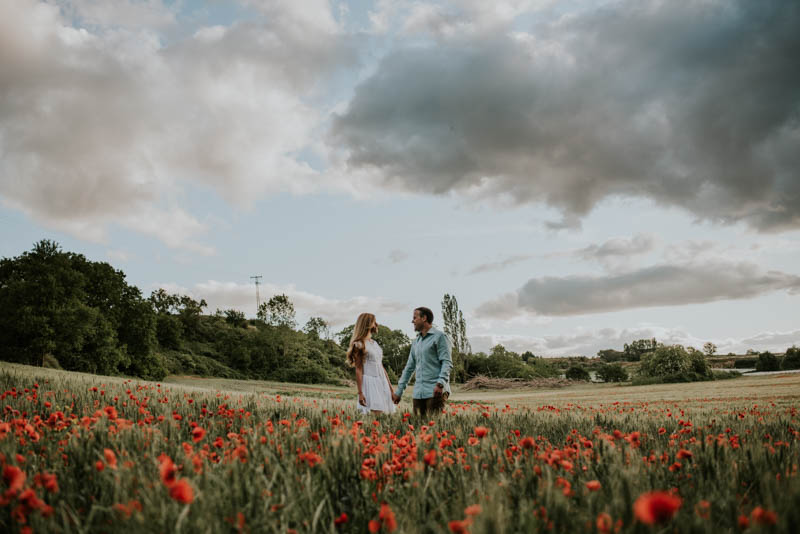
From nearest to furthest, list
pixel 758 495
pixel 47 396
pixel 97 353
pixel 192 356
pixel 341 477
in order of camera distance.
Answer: pixel 758 495
pixel 341 477
pixel 47 396
pixel 97 353
pixel 192 356

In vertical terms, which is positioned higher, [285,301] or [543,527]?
[285,301]

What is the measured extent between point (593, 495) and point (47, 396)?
7.51 m

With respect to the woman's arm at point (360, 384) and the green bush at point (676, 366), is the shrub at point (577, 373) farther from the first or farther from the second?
the woman's arm at point (360, 384)

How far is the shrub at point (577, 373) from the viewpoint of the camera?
191 ft

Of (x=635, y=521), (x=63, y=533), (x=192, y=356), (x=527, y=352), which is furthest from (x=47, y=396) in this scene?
(x=527, y=352)

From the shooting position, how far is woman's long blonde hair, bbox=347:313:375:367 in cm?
866

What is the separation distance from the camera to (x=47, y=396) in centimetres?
662

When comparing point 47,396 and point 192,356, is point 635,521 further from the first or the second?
point 192,356

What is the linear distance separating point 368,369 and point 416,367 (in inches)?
38.6

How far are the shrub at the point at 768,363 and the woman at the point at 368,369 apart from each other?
66668mm

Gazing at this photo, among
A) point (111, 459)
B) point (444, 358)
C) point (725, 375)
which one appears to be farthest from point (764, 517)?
point (725, 375)

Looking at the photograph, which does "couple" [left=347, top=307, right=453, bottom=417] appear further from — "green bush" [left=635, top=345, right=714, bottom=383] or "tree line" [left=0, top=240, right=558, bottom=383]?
"green bush" [left=635, top=345, right=714, bottom=383]

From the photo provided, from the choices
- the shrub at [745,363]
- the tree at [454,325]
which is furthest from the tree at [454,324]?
the shrub at [745,363]

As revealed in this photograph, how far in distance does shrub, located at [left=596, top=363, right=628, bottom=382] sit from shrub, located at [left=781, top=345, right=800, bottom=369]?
2011 cm
